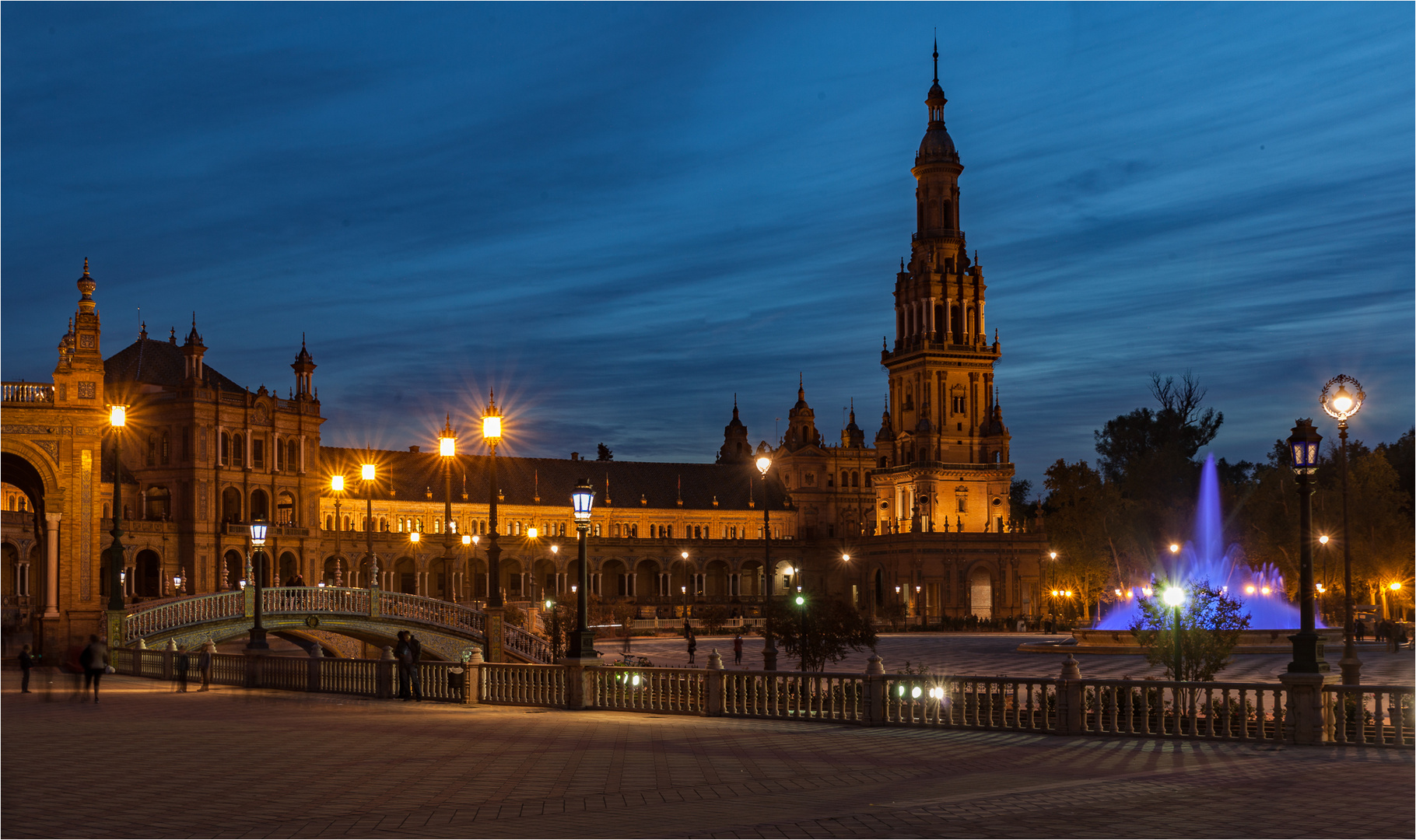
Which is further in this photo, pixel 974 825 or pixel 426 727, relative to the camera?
pixel 426 727

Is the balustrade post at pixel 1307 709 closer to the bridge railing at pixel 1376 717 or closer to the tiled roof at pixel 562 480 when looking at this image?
the bridge railing at pixel 1376 717

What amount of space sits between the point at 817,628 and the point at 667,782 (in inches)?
1208

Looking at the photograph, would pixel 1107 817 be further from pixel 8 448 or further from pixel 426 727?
pixel 8 448

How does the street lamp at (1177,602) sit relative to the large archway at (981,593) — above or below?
above

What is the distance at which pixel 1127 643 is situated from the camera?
6819 cm

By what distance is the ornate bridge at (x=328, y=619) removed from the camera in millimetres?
44312

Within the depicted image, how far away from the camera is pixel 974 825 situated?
13406 millimetres

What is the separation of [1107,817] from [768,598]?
2064 cm

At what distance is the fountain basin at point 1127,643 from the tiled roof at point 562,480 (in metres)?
69.8

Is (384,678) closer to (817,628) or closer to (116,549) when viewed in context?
(116,549)

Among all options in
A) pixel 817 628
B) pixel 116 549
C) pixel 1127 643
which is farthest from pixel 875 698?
pixel 1127 643

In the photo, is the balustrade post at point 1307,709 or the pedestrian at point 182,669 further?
the pedestrian at point 182,669

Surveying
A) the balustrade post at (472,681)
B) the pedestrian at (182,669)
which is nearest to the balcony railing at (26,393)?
the pedestrian at (182,669)

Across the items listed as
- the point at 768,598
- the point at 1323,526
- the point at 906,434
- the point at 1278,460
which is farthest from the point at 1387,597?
the point at 768,598
